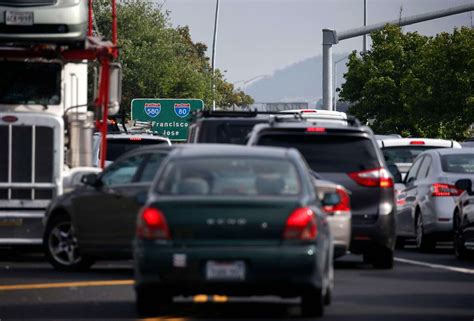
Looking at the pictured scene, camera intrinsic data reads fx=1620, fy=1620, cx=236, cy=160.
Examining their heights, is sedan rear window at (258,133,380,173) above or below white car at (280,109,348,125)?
below

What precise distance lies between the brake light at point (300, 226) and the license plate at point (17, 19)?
32.4 ft

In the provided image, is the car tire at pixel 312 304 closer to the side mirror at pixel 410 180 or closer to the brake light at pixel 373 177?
the brake light at pixel 373 177

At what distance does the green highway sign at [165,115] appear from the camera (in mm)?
64188

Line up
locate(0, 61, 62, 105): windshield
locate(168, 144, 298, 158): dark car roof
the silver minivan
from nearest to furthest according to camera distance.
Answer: locate(168, 144, 298, 158): dark car roof < locate(0, 61, 62, 105): windshield < the silver minivan

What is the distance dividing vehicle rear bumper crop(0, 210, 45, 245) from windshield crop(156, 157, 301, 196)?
8.31 m

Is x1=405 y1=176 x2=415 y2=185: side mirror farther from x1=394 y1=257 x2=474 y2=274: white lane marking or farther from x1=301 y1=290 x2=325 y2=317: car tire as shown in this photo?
x1=301 y1=290 x2=325 y2=317: car tire

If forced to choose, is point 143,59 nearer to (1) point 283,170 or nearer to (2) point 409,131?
(2) point 409,131

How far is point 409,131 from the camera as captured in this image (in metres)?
71.2

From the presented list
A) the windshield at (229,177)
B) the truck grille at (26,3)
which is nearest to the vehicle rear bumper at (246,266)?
the windshield at (229,177)

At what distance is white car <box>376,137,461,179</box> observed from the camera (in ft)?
100

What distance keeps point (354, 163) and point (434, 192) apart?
5.19 meters

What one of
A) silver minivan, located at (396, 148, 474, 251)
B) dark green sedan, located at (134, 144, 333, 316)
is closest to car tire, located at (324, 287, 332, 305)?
dark green sedan, located at (134, 144, 333, 316)

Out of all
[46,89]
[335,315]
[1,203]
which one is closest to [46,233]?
[1,203]

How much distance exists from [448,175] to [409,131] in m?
46.5
